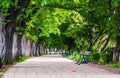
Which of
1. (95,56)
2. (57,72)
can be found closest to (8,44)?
(57,72)

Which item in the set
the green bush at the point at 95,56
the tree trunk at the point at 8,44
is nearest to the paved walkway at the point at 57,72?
the tree trunk at the point at 8,44

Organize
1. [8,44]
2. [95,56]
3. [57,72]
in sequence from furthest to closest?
[95,56], [8,44], [57,72]

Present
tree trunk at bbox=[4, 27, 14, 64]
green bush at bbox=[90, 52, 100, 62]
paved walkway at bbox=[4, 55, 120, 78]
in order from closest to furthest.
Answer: paved walkway at bbox=[4, 55, 120, 78] < tree trunk at bbox=[4, 27, 14, 64] < green bush at bbox=[90, 52, 100, 62]

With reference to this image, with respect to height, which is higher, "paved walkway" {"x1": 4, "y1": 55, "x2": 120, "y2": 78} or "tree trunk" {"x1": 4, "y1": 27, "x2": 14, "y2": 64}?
"tree trunk" {"x1": 4, "y1": 27, "x2": 14, "y2": 64}

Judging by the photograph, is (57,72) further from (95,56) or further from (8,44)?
(95,56)

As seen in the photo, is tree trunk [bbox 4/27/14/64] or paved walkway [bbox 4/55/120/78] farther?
tree trunk [bbox 4/27/14/64]

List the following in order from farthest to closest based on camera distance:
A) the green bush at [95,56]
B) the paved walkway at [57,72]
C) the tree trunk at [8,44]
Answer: the green bush at [95,56], the tree trunk at [8,44], the paved walkway at [57,72]

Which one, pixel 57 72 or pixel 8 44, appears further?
pixel 8 44

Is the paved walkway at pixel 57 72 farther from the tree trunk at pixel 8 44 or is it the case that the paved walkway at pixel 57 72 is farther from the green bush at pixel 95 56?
the green bush at pixel 95 56

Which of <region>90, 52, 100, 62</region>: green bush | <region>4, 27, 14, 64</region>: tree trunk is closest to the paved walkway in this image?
<region>4, 27, 14, 64</region>: tree trunk

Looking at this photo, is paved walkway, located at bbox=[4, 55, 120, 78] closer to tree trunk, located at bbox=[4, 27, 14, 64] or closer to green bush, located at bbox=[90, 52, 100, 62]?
tree trunk, located at bbox=[4, 27, 14, 64]

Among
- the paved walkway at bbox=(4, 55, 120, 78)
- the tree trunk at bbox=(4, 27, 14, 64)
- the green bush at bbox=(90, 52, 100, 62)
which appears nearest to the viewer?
the paved walkway at bbox=(4, 55, 120, 78)

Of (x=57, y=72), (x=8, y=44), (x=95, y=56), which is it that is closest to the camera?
(x=57, y=72)

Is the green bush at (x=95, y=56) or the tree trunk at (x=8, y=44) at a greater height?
the tree trunk at (x=8, y=44)
